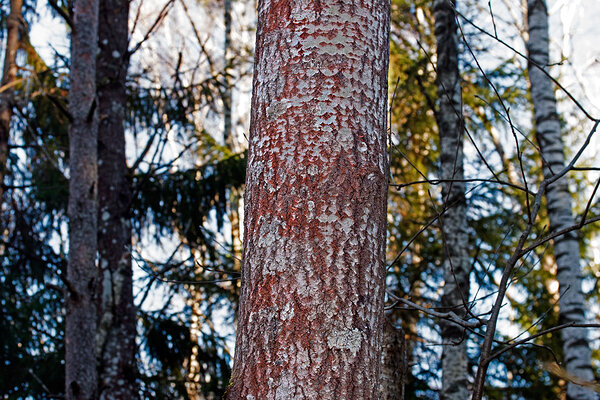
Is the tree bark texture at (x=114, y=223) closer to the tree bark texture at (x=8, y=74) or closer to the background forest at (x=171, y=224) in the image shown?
the background forest at (x=171, y=224)

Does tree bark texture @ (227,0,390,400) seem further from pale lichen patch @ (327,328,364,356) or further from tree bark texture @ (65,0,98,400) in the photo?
tree bark texture @ (65,0,98,400)

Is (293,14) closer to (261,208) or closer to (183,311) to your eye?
(261,208)

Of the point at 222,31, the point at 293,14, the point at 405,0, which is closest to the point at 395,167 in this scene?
the point at 405,0

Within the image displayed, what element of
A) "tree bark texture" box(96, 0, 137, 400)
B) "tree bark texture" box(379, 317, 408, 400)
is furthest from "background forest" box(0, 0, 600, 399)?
"tree bark texture" box(379, 317, 408, 400)

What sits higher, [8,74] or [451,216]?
[8,74]

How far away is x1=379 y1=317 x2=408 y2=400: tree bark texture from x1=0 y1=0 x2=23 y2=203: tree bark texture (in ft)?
18.5

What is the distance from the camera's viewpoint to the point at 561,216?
6168mm

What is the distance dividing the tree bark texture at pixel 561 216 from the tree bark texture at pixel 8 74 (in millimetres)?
6008

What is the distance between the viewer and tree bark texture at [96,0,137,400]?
460cm

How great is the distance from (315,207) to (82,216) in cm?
308

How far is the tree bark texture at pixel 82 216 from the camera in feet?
12.8

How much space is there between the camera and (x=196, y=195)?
628 cm

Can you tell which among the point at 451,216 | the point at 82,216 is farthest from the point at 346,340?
Result: the point at 451,216

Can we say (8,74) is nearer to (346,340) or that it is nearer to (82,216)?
(82,216)
